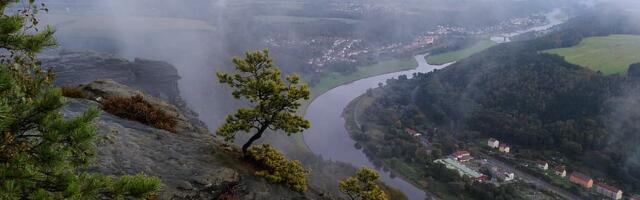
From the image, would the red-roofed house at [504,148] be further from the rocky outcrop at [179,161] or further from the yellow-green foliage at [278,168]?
the yellow-green foliage at [278,168]

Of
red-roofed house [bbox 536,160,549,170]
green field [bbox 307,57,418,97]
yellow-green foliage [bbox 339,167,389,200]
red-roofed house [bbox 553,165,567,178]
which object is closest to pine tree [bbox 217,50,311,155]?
yellow-green foliage [bbox 339,167,389,200]

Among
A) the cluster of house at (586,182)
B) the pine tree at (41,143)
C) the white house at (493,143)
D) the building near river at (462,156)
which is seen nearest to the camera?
the pine tree at (41,143)

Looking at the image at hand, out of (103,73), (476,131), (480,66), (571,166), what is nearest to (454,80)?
(480,66)

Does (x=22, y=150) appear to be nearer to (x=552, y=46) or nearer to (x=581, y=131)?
(x=581, y=131)

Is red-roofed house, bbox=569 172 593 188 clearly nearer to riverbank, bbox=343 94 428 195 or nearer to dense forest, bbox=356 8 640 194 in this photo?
dense forest, bbox=356 8 640 194

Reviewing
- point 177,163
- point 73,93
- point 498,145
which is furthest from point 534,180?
point 177,163

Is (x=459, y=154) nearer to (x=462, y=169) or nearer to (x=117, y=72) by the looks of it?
(x=462, y=169)

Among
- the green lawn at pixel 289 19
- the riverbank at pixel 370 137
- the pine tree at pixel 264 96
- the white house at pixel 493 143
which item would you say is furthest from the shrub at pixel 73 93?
the green lawn at pixel 289 19
